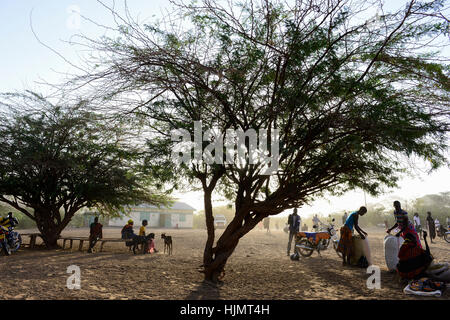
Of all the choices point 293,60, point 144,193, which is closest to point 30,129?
point 144,193

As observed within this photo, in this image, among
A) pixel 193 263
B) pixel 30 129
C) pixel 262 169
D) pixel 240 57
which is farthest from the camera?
pixel 30 129

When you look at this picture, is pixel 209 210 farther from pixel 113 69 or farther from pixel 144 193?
pixel 144 193

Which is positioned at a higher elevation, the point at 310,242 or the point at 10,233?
the point at 10,233

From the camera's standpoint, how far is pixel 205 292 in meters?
5.88

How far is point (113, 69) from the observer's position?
5.34 meters

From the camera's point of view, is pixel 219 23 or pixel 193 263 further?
pixel 193 263

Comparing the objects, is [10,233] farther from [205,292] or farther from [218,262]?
[205,292]

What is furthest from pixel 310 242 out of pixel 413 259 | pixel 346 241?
pixel 413 259

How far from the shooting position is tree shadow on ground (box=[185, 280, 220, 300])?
547cm

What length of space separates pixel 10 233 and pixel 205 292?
34.9 feet

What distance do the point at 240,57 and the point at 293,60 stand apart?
115 cm

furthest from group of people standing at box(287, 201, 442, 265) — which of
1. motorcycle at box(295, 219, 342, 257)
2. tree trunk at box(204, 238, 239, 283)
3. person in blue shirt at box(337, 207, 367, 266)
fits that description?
tree trunk at box(204, 238, 239, 283)
